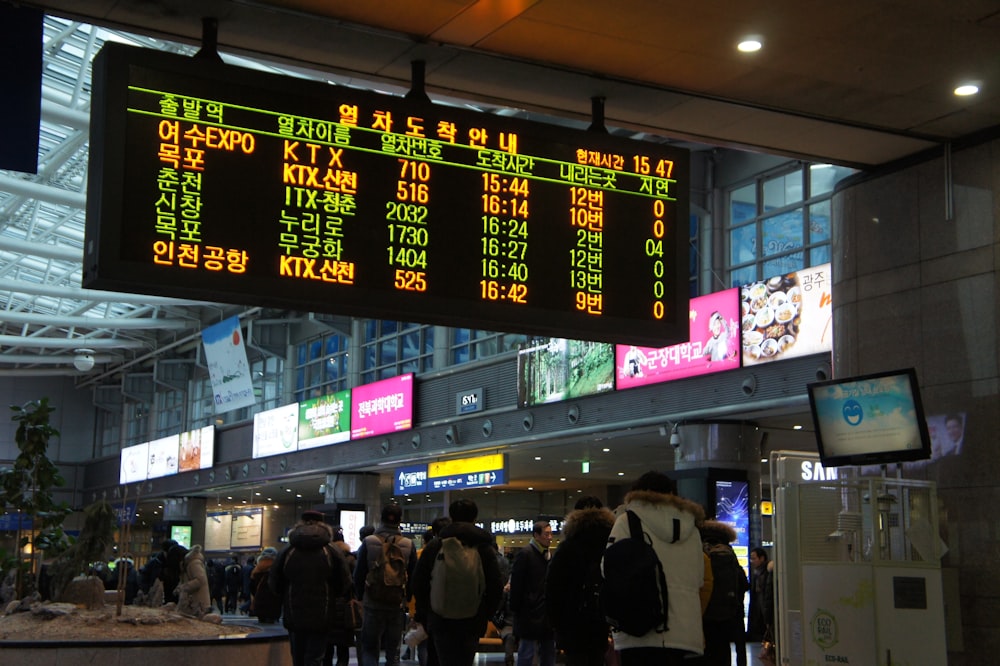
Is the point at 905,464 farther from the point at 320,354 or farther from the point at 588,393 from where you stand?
the point at 320,354

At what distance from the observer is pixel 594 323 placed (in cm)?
712

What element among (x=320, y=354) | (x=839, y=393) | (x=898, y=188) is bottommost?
(x=839, y=393)

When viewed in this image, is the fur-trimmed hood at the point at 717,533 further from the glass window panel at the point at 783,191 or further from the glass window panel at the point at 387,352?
the glass window panel at the point at 387,352

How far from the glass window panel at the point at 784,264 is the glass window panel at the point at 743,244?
1.32ft

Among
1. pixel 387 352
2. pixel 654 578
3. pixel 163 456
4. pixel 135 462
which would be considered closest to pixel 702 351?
pixel 654 578

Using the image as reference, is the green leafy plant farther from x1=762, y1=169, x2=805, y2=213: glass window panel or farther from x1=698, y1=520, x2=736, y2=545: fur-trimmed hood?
x1=762, y1=169, x2=805, y2=213: glass window panel

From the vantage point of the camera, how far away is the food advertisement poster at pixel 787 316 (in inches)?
661

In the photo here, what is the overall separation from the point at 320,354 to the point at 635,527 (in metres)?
32.9

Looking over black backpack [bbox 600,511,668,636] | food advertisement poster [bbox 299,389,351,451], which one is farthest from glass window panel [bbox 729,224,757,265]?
black backpack [bbox 600,511,668,636]

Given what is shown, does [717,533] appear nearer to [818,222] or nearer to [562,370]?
[818,222]

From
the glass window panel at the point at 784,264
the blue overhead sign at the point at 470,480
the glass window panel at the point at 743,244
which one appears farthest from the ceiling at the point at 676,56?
the blue overhead sign at the point at 470,480

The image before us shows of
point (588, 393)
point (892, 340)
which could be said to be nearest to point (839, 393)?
point (892, 340)

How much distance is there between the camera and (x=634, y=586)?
5.66m

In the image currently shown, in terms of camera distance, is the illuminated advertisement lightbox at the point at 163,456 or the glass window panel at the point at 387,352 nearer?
the glass window panel at the point at 387,352
